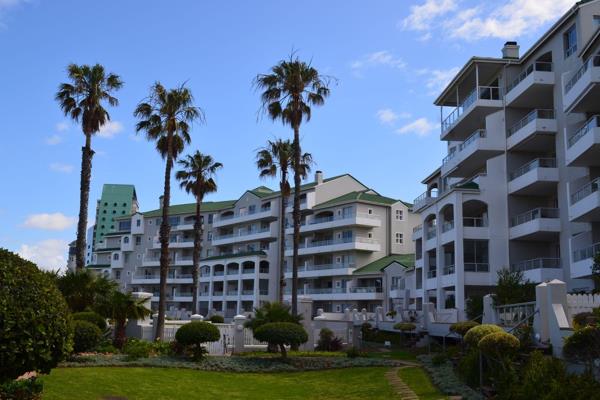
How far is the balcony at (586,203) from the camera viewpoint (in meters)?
32.0

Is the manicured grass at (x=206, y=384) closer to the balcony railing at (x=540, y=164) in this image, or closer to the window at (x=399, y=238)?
the balcony railing at (x=540, y=164)

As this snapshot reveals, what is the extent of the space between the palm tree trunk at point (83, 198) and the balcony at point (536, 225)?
2650 centimetres

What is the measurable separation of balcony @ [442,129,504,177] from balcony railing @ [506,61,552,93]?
11.7ft

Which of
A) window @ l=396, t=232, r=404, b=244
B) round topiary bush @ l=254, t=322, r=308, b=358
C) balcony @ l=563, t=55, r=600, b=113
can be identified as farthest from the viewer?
window @ l=396, t=232, r=404, b=244

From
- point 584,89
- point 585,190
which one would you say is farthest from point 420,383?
point 584,89

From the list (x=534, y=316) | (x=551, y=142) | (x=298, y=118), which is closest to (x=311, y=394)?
(x=534, y=316)

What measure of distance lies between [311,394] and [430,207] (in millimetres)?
29936

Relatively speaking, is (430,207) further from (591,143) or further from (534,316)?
(534,316)

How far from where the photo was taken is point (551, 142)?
41.5 meters

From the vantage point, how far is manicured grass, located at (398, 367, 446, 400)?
1856 centimetres

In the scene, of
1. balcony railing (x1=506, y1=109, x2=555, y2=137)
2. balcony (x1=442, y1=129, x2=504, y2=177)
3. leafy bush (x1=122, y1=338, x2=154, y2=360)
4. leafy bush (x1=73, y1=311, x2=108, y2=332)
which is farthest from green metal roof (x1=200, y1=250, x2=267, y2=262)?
leafy bush (x1=122, y1=338, x2=154, y2=360)

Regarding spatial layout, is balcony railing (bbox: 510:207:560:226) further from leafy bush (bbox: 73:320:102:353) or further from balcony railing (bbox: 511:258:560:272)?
leafy bush (bbox: 73:320:102:353)

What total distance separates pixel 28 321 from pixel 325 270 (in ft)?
207

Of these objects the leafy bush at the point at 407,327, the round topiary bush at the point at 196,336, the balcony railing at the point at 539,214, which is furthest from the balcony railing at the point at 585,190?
the round topiary bush at the point at 196,336
